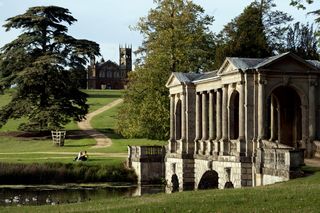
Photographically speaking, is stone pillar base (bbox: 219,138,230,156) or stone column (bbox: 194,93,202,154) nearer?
stone pillar base (bbox: 219,138,230,156)

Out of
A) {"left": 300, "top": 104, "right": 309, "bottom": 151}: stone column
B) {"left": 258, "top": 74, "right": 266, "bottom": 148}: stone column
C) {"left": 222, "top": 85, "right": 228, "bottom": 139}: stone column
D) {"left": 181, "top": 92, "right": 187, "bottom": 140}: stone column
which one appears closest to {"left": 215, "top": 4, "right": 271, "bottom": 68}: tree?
{"left": 181, "top": 92, "right": 187, "bottom": 140}: stone column

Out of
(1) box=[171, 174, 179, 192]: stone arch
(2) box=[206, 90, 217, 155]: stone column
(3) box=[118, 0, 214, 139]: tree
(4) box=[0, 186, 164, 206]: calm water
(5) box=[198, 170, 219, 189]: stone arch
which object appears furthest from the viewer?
(3) box=[118, 0, 214, 139]: tree

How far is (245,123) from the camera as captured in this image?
36094 mm

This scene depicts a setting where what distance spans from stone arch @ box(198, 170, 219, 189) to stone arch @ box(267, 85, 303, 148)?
4.21 metres

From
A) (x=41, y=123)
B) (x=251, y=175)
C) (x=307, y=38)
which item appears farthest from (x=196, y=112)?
(x=307, y=38)

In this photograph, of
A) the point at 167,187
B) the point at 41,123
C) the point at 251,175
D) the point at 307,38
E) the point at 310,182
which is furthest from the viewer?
the point at 307,38

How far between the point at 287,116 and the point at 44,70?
29757mm

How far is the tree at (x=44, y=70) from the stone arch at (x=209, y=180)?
23909mm

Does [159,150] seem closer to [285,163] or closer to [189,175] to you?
[189,175]

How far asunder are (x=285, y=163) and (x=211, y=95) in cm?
1298

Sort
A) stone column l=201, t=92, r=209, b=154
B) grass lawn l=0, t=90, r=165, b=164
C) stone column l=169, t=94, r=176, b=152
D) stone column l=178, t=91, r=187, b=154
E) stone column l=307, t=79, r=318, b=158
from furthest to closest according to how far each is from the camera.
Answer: grass lawn l=0, t=90, r=165, b=164, stone column l=169, t=94, r=176, b=152, stone column l=178, t=91, r=187, b=154, stone column l=201, t=92, r=209, b=154, stone column l=307, t=79, r=318, b=158

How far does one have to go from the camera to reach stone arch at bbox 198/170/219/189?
42.5 m

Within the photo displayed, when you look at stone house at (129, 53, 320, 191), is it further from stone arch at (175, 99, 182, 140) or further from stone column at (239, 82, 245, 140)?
stone arch at (175, 99, 182, 140)

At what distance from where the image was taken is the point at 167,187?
151 feet
